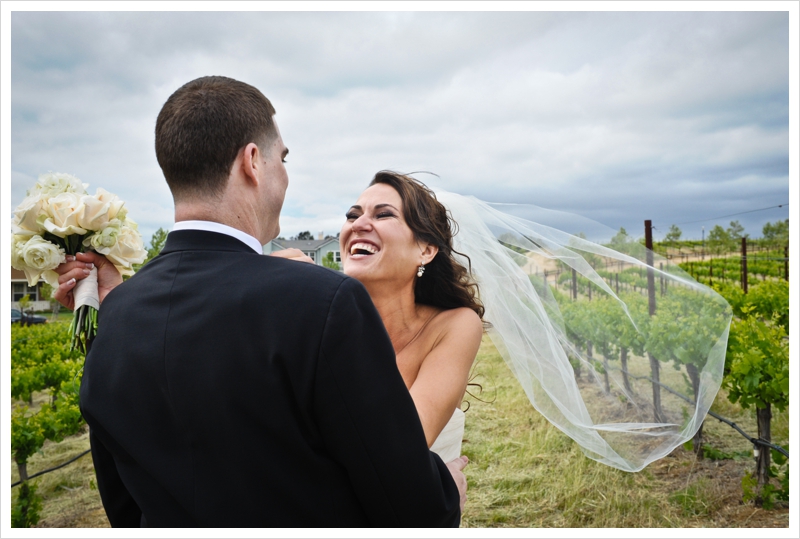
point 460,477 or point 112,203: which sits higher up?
point 112,203

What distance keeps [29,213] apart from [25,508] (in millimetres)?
4796

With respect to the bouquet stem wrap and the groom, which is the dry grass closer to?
the bouquet stem wrap

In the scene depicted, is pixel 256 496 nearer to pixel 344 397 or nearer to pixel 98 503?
pixel 344 397

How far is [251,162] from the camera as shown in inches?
58.3

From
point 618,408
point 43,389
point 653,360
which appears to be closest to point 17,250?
point 618,408

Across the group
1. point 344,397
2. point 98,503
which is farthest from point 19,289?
point 344,397

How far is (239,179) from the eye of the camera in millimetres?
1480

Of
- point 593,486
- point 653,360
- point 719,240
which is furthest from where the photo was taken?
point 719,240

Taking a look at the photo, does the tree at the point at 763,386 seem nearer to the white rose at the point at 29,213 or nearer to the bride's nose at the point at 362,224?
the bride's nose at the point at 362,224

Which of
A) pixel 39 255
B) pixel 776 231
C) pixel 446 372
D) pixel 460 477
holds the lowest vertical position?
pixel 460 477

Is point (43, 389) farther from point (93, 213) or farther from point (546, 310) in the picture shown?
point (546, 310)

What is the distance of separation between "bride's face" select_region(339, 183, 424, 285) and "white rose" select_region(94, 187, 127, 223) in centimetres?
105

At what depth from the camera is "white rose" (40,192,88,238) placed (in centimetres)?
204

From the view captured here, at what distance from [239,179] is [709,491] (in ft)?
18.9
